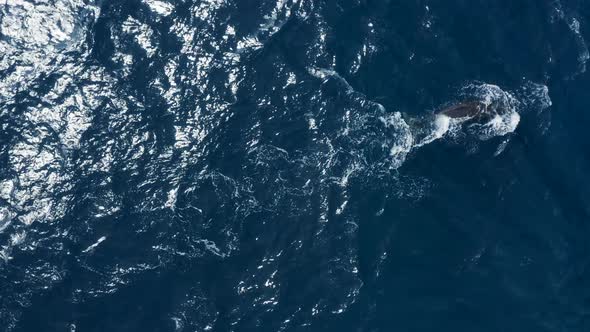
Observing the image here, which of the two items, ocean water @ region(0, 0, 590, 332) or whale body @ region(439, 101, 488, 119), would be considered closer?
ocean water @ region(0, 0, 590, 332)

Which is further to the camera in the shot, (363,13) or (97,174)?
(363,13)

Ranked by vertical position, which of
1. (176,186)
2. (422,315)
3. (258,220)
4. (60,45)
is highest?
(60,45)

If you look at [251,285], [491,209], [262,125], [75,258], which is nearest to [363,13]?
[262,125]

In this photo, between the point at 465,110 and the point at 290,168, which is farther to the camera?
the point at 465,110

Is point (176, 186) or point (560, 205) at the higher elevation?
point (176, 186)

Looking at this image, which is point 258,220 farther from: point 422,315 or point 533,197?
point 533,197

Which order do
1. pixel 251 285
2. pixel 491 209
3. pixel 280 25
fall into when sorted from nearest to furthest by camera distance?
pixel 251 285 → pixel 491 209 → pixel 280 25

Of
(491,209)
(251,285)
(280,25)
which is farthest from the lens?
(280,25)

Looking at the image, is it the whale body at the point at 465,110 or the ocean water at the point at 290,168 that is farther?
the whale body at the point at 465,110
